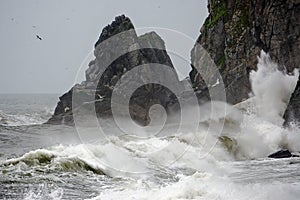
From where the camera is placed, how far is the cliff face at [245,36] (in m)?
34.6

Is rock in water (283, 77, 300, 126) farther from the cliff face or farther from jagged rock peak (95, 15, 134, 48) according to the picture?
jagged rock peak (95, 15, 134, 48)

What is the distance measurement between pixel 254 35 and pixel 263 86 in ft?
26.0

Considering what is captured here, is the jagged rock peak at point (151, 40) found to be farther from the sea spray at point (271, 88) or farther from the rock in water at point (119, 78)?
the sea spray at point (271, 88)

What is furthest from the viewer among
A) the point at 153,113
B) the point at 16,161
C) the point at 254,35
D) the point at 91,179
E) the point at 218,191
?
the point at 153,113

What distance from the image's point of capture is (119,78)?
54.1m

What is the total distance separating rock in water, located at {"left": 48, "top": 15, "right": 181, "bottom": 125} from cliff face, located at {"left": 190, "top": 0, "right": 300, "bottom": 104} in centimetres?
701

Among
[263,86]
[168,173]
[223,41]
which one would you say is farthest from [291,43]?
[168,173]

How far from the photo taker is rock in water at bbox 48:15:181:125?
49.4 metres

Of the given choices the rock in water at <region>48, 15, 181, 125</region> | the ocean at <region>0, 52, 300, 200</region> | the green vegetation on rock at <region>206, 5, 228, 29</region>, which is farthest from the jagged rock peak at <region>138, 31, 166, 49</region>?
the ocean at <region>0, 52, 300, 200</region>

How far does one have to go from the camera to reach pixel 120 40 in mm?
58562

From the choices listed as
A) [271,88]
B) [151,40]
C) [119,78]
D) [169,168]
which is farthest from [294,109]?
[151,40]

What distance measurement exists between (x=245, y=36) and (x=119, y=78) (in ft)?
60.0

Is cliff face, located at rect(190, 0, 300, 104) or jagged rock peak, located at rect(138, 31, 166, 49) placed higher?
jagged rock peak, located at rect(138, 31, 166, 49)

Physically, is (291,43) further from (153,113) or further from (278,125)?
(153,113)
